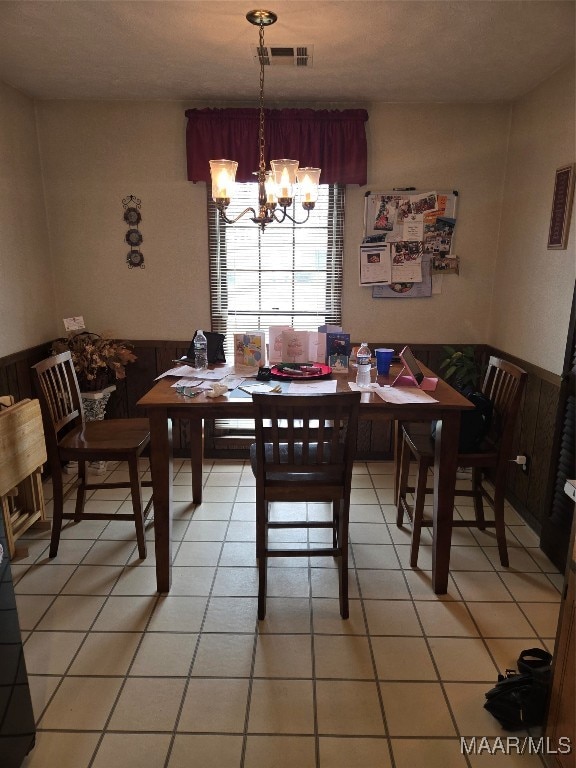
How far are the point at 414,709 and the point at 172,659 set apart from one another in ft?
2.93

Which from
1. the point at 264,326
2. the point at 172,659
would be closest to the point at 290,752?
the point at 172,659

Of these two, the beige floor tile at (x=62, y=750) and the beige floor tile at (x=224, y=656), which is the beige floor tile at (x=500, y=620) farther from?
the beige floor tile at (x=62, y=750)

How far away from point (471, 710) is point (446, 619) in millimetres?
451

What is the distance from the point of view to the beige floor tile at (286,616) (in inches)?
82.9

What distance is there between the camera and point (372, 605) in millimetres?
2256

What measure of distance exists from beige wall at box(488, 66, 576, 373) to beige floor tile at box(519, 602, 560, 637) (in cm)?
118

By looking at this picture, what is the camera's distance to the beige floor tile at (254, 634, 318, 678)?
1.89m

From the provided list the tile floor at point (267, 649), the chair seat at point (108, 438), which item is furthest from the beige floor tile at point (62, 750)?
the chair seat at point (108, 438)

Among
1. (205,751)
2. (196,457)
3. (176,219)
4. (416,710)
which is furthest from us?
(176,219)

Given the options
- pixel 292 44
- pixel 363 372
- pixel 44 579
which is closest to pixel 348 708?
pixel 363 372

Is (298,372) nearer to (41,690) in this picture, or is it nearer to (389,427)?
(389,427)

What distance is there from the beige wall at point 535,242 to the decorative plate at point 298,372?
4.09 ft

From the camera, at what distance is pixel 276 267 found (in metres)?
3.68

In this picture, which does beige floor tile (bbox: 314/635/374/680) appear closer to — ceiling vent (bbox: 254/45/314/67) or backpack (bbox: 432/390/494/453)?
backpack (bbox: 432/390/494/453)
